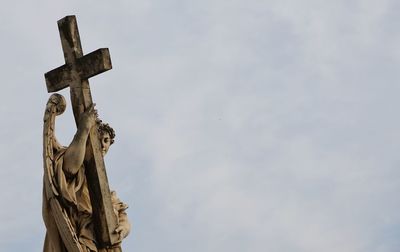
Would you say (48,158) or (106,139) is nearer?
(48,158)

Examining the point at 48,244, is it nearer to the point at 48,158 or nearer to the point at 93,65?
the point at 48,158

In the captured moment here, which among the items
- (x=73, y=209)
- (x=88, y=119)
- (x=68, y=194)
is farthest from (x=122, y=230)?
(x=88, y=119)

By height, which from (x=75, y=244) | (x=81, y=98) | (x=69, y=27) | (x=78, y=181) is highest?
(x=69, y=27)

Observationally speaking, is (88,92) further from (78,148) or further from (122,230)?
(122,230)

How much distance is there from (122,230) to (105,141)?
43.6 inches

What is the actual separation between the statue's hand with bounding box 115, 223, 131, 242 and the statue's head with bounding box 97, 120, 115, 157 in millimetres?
870

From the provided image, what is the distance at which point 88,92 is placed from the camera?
1157 centimetres

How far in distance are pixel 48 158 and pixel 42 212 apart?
584 mm

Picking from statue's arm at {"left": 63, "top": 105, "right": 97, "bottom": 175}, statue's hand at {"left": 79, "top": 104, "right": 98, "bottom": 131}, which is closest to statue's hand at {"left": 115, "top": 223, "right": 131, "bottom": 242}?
statue's arm at {"left": 63, "top": 105, "right": 97, "bottom": 175}

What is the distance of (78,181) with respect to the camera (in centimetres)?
1129

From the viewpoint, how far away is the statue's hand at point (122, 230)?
1125 cm

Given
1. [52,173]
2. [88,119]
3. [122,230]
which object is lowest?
[122,230]

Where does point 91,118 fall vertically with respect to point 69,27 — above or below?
below

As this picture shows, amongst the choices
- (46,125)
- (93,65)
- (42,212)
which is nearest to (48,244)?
(42,212)
